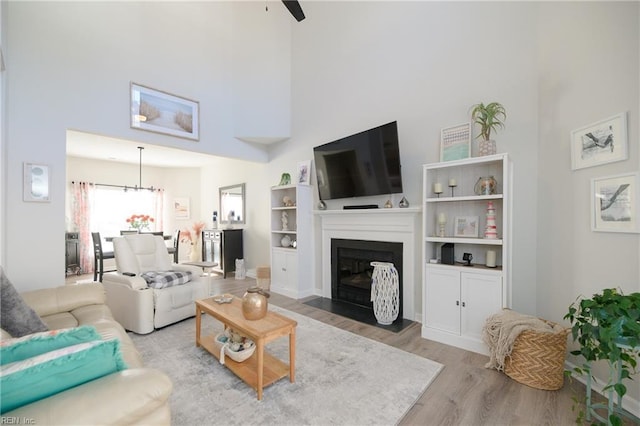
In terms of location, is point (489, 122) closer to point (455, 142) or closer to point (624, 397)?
point (455, 142)

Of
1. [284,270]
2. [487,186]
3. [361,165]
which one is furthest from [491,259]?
[284,270]

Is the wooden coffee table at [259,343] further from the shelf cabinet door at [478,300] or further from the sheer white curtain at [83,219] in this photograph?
the sheer white curtain at [83,219]

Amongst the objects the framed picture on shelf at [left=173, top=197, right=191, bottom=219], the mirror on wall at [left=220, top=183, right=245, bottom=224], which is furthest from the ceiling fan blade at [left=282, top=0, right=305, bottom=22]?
the framed picture on shelf at [left=173, top=197, right=191, bottom=219]

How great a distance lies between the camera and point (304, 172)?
4.37m

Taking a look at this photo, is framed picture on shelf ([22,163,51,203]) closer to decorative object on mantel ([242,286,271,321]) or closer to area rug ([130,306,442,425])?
area rug ([130,306,442,425])

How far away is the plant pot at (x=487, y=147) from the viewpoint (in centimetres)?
246

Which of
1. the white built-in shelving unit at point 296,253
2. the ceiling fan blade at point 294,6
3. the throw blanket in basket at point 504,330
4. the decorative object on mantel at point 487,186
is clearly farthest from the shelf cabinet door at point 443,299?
the ceiling fan blade at point 294,6

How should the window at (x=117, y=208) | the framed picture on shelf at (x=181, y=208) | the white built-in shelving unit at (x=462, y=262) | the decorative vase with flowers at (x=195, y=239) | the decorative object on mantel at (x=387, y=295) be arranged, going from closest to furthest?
the white built-in shelving unit at (x=462, y=262)
the decorative object on mantel at (x=387, y=295)
the window at (x=117, y=208)
the decorative vase with flowers at (x=195, y=239)
the framed picture on shelf at (x=181, y=208)

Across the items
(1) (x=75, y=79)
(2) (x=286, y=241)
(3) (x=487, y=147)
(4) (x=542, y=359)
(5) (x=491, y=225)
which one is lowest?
(4) (x=542, y=359)

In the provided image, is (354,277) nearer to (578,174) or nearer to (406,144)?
(406,144)

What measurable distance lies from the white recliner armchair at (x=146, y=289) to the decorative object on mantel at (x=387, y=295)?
2101mm

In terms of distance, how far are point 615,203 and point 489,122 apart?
42.6 inches

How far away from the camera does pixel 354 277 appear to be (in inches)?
152

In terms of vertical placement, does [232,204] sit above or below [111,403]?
above
